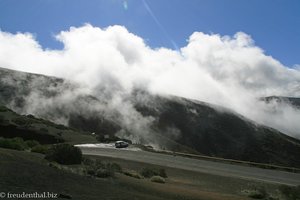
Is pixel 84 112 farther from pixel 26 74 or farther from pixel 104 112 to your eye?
pixel 26 74

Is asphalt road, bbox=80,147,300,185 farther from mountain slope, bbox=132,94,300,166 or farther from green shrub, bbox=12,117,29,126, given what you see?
mountain slope, bbox=132,94,300,166

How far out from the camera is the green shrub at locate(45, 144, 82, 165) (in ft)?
79.0

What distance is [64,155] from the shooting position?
24422 mm

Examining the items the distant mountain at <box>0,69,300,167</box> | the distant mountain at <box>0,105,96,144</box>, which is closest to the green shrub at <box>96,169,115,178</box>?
the distant mountain at <box>0,105,96,144</box>

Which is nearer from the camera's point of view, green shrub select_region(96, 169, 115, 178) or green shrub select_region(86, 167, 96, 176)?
green shrub select_region(96, 169, 115, 178)

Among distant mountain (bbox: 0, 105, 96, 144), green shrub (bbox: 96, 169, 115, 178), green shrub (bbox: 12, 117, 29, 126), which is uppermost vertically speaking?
green shrub (bbox: 12, 117, 29, 126)

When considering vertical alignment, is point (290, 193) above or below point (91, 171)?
below

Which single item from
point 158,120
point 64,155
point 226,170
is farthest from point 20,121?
point 158,120

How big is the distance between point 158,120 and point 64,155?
309 feet

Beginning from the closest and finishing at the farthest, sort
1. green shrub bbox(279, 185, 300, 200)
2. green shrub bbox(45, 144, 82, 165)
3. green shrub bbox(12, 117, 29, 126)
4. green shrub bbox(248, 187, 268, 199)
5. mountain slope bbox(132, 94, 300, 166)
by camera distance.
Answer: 1. green shrub bbox(248, 187, 268, 199)
2. green shrub bbox(45, 144, 82, 165)
3. green shrub bbox(279, 185, 300, 200)
4. green shrub bbox(12, 117, 29, 126)
5. mountain slope bbox(132, 94, 300, 166)

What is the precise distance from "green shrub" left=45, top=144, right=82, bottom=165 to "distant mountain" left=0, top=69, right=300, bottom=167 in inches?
2769

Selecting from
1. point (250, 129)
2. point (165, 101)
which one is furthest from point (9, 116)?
point (250, 129)

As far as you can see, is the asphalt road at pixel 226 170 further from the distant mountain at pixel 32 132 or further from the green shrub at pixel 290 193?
the distant mountain at pixel 32 132

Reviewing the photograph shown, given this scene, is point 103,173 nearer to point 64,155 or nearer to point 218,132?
point 64,155
